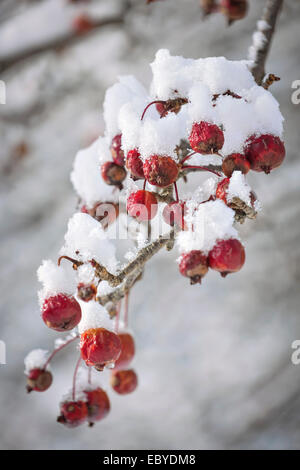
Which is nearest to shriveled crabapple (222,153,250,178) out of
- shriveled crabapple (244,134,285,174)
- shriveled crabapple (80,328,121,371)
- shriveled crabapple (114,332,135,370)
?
shriveled crabapple (244,134,285,174)

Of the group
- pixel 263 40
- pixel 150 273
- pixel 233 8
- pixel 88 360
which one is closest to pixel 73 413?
pixel 88 360

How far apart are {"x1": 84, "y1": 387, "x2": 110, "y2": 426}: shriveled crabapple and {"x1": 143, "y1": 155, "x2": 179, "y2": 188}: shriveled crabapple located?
0.73 m

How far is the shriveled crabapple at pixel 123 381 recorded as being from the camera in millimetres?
1459

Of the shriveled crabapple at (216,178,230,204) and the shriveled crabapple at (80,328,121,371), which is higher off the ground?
the shriveled crabapple at (216,178,230,204)

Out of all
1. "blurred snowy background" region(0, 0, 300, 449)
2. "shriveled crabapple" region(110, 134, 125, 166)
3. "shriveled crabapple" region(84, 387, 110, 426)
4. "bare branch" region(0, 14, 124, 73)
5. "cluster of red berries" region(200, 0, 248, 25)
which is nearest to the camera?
"shriveled crabapple" region(110, 134, 125, 166)

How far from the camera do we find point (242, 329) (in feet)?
10.9

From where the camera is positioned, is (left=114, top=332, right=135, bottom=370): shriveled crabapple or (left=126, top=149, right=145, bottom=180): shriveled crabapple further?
(left=114, top=332, right=135, bottom=370): shriveled crabapple

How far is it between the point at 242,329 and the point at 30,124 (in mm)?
2346

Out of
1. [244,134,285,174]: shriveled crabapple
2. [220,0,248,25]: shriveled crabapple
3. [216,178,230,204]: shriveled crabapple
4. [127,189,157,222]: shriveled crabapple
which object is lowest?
[216,178,230,204]: shriveled crabapple

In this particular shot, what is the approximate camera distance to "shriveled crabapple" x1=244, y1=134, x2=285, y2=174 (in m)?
0.98

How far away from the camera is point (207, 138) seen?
0.96m

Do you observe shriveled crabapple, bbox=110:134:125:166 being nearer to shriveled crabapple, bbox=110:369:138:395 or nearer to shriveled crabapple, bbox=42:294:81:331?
shriveled crabapple, bbox=42:294:81:331

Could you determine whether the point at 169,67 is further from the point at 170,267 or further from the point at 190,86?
the point at 170,267
